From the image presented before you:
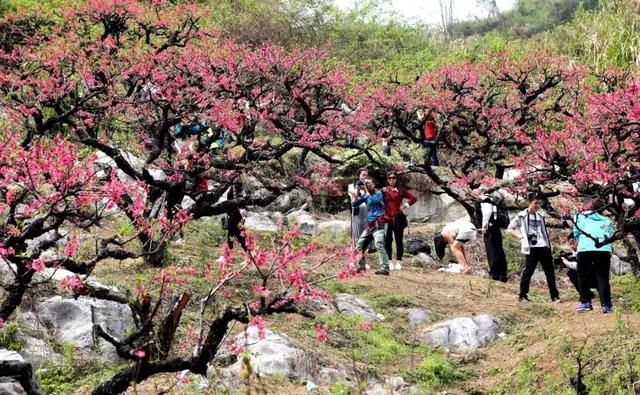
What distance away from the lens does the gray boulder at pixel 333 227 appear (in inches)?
635

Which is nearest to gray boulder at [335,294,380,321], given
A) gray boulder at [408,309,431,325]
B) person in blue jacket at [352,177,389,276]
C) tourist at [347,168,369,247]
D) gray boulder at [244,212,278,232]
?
gray boulder at [408,309,431,325]

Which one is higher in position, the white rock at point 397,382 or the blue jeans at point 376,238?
the blue jeans at point 376,238

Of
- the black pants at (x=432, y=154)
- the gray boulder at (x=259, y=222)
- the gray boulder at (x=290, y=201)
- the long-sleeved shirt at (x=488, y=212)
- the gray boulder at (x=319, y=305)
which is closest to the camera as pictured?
the gray boulder at (x=319, y=305)

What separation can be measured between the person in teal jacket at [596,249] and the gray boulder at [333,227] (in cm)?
730

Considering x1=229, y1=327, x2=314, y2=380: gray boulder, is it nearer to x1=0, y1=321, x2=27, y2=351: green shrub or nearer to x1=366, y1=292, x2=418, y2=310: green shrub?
x1=0, y1=321, x2=27, y2=351: green shrub

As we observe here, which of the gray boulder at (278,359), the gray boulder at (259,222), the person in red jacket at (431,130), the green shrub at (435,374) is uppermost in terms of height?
the person in red jacket at (431,130)

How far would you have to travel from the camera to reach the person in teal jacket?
8906 mm

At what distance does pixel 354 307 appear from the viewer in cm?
1019

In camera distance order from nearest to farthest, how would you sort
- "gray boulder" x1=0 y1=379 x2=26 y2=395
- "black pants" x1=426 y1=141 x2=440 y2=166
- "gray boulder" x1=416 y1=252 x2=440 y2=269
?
1. "gray boulder" x1=0 y1=379 x2=26 y2=395
2. "gray boulder" x1=416 y1=252 x2=440 y2=269
3. "black pants" x1=426 y1=141 x2=440 y2=166

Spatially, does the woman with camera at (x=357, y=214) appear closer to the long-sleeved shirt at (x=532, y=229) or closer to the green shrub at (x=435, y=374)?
the long-sleeved shirt at (x=532, y=229)

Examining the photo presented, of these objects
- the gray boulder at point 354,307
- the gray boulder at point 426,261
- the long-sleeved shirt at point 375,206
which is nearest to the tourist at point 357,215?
the long-sleeved shirt at point 375,206

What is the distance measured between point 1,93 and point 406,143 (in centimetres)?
1048

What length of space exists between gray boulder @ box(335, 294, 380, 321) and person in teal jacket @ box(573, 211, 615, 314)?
9.11 feet

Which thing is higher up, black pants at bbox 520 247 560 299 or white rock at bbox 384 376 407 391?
black pants at bbox 520 247 560 299
